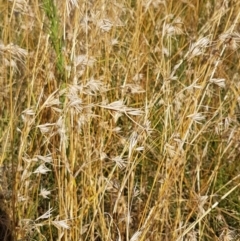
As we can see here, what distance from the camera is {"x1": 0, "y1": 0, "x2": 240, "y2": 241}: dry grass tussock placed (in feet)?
4.84

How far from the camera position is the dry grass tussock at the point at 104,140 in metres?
1.47

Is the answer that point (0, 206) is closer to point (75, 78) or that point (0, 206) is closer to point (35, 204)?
point (35, 204)

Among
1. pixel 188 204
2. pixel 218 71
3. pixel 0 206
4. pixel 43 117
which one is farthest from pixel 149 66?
pixel 0 206

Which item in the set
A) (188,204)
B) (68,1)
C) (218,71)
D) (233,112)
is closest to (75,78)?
(68,1)

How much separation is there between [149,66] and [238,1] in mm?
344

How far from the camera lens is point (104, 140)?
1699mm

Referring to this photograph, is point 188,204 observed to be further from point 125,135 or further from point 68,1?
point 68,1

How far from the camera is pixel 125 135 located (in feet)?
6.10

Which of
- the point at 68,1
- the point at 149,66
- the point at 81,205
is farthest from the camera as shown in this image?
the point at 149,66

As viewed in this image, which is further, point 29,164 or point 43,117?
point 43,117

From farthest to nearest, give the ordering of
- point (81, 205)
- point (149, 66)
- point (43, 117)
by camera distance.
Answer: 1. point (149, 66)
2. point (43, 117)
3. point (81, 205)

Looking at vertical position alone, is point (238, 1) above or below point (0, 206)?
above

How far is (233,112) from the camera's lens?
183 centimetres

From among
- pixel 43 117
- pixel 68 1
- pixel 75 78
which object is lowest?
pixel 43 117
